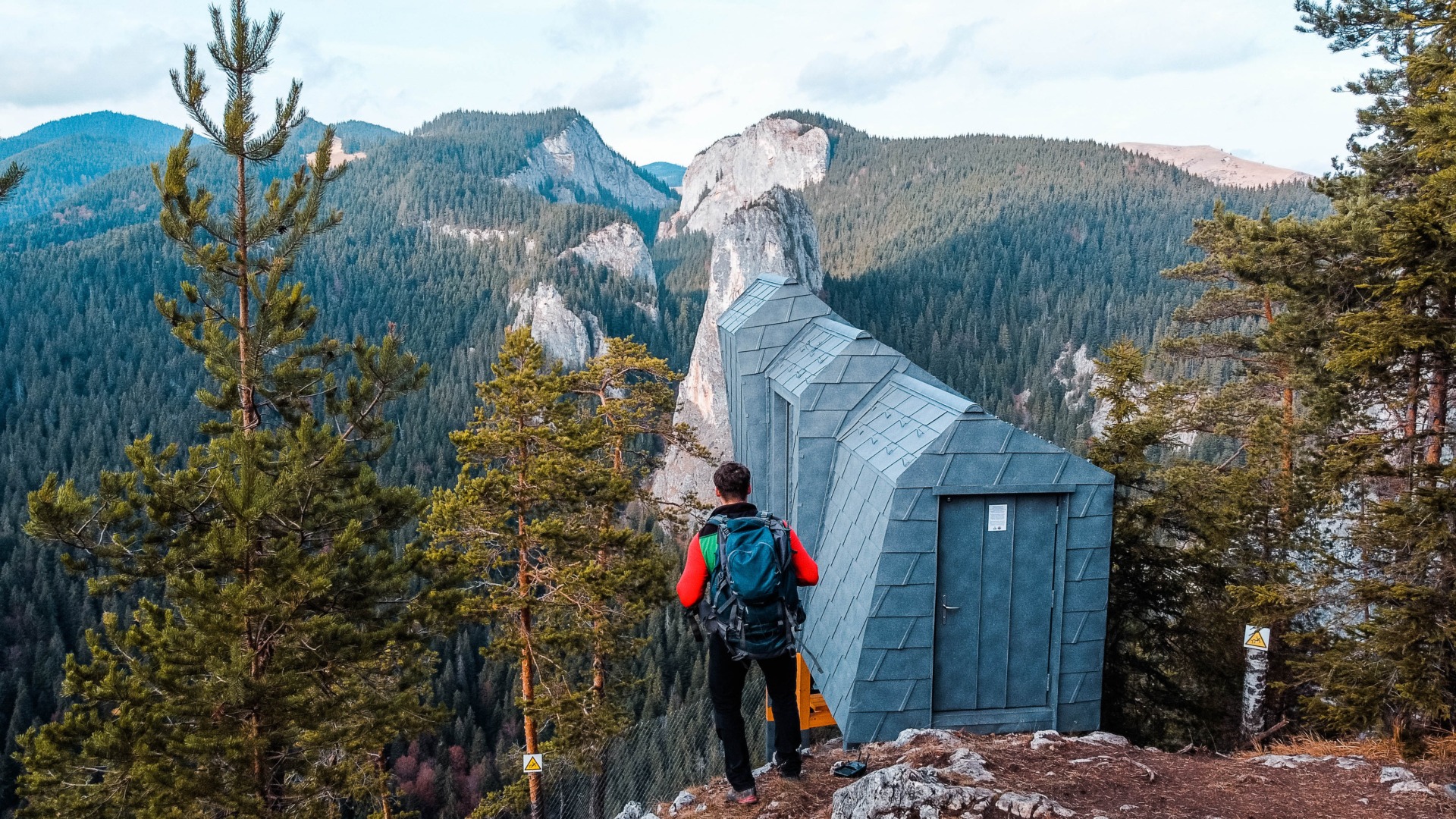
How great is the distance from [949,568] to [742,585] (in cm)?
318

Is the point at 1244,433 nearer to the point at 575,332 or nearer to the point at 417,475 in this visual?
the point at 417,475

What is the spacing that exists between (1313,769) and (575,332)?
296ft

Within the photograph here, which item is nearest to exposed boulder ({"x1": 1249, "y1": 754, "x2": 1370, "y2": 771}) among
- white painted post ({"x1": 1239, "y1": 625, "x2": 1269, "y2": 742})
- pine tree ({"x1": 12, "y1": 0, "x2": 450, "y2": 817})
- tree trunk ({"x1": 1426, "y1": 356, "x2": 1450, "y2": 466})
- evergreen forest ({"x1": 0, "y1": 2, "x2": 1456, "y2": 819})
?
evergreen forest ({"x1": 0, "y1": 2, "x2": 1456, "y2": 819})

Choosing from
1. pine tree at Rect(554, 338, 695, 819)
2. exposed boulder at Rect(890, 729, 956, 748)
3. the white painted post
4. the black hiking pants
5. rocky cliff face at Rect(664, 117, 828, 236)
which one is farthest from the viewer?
rocky cliff face at Rect(664, 117, 828, 236)

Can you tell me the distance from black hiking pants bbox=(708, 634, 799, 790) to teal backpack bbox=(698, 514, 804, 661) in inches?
6.6

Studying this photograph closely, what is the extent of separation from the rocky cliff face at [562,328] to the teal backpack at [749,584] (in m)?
87.2

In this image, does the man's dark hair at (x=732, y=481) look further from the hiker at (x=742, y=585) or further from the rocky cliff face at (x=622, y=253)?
the rocky cliff face at (x=622, y=253)

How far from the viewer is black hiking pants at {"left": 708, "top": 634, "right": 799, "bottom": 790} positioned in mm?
5598

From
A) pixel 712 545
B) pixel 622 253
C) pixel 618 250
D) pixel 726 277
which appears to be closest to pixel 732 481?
pixel 712 545

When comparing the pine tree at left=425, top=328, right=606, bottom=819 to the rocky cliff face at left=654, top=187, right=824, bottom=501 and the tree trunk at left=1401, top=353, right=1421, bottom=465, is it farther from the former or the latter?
the rocky cliff face at left=654, top=187, right=824, bottom=501

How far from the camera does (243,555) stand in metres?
8.77

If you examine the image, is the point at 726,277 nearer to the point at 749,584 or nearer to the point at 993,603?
the point at 993,603

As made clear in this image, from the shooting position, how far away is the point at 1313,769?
6664mm

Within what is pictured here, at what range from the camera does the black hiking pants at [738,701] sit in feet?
18.4
